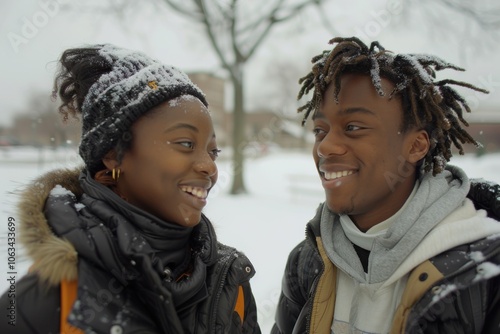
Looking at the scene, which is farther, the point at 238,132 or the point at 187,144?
the point at 238,132

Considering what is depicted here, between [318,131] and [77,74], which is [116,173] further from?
[318,131]

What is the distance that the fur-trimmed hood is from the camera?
116 centimetres

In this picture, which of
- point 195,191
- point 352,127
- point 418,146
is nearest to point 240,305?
point 195,191

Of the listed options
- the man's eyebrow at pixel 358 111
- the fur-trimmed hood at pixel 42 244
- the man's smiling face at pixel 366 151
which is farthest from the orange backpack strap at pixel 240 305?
the man's eyebrow at pixel 358 111

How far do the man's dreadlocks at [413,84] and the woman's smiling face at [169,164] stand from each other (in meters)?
0.65

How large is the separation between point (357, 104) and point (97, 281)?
50.1 inches

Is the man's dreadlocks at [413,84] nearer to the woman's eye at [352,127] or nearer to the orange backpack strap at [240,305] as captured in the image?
the woman's eye at [352,127]

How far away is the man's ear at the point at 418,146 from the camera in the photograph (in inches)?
64.6

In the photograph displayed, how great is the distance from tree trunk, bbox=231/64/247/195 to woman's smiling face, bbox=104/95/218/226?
8884 millimetres

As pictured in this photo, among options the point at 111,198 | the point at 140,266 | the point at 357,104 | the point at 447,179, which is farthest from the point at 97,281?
the point at 447,179

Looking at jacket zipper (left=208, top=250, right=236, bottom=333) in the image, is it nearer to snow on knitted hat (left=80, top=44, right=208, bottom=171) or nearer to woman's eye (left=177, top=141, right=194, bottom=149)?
woman's eye (left=177, top=141, right=194, bottom=149)

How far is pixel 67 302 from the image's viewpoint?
1178 mm

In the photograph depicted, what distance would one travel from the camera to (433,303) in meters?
1.30

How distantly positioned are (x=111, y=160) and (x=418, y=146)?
4.59 ft
